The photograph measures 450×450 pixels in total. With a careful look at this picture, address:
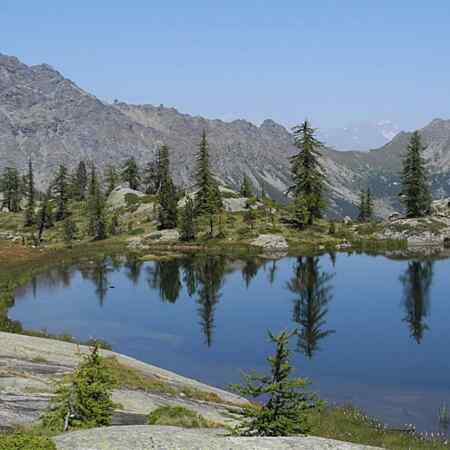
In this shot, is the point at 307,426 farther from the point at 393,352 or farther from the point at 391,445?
the point at 393,352

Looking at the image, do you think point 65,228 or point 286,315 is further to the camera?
point 65,228

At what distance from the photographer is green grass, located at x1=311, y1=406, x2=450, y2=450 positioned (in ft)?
88.7

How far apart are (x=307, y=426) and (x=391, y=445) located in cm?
932

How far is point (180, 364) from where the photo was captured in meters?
43.4

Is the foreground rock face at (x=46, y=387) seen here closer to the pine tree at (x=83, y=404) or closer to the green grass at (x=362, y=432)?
the pine tree at (x=83, y=404)

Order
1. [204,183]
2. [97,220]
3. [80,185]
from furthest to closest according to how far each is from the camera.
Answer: [80,185], [204,183], [97,220]

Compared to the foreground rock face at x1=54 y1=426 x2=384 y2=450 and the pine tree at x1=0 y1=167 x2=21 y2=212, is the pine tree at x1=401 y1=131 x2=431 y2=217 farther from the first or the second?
the pine tree at x1=0 y1=167 x2=21 y2=212

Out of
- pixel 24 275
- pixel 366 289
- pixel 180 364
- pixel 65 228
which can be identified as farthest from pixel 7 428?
pixel 65 228

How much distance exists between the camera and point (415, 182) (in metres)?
118

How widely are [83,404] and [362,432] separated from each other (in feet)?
50.6

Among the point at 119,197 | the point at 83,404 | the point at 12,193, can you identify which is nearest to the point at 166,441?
the point at 83,404

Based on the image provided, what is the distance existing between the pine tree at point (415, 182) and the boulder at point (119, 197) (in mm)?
63216

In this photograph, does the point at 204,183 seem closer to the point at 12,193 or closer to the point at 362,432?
the point at 12,193

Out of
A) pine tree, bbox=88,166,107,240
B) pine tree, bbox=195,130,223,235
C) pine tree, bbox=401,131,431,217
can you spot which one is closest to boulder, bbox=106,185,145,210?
pine tree, bbox=88,166,107,240
